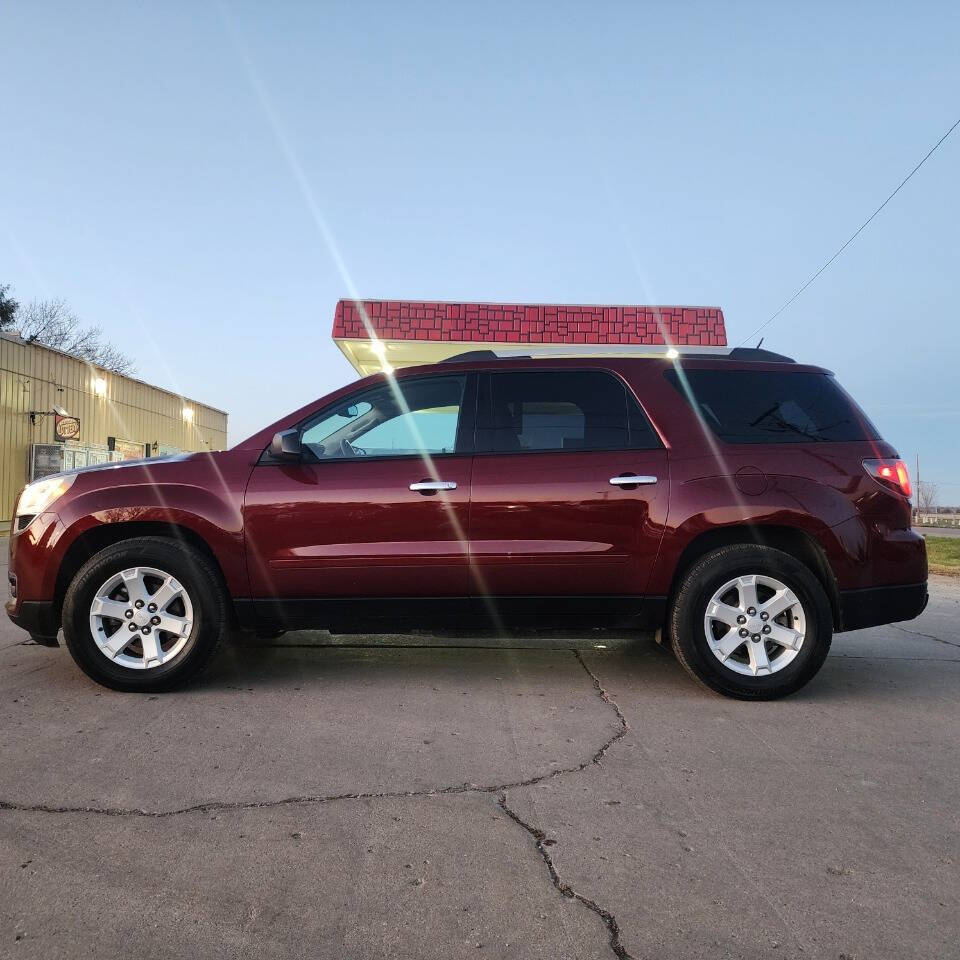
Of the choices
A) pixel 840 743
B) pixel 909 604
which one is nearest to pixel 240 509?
pixel 840 743

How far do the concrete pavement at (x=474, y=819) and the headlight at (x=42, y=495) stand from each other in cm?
97

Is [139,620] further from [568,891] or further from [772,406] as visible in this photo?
[772,406]

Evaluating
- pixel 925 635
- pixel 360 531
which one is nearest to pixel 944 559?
pixel 925 635

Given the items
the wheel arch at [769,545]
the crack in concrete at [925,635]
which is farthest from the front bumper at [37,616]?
the crack in concrete at [925,635]

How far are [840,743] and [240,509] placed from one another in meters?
3.20

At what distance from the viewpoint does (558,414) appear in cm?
449

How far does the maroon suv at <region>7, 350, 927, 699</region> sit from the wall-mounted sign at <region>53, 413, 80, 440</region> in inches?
854

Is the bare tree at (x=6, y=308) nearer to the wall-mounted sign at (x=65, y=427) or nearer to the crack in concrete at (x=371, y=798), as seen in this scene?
the wall-mounted sign at (x=65, y=427)

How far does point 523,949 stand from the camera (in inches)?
76.1

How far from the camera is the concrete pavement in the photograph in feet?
6.63

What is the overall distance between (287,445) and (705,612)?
241 centimetres

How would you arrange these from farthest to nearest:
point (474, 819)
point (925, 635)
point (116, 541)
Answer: point (925, 635) → point (116, 541) → point (474, 819)

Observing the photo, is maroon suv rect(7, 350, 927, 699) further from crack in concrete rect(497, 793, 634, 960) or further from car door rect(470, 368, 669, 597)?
crack in concrete rect(497, 793, 634, 960)

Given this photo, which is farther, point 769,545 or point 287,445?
point 769,545
